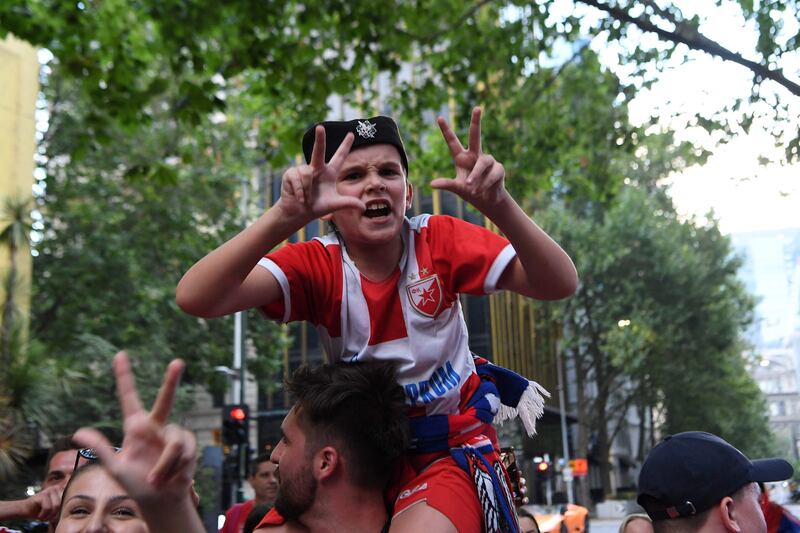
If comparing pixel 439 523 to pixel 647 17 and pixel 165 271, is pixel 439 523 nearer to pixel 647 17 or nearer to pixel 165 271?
pixel 647 17

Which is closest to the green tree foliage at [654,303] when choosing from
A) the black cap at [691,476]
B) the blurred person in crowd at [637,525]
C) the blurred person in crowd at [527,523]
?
the blurred person in crowd at [527,523]

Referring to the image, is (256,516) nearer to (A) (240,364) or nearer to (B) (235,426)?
(B) (235,426)

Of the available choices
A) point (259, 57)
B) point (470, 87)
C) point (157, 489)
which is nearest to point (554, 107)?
point (470, 87)

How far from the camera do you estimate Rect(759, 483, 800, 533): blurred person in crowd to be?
3.61 meters

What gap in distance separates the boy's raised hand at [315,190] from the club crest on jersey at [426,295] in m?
0.47

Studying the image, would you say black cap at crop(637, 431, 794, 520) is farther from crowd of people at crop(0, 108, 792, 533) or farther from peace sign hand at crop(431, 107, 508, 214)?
peace sign hand at crop(431, 107, 508, 214)

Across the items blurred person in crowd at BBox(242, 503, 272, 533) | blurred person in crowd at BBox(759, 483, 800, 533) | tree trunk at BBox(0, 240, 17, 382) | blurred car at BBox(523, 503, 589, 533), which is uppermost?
tree trunk at BBox(0, 240, 17, 382)

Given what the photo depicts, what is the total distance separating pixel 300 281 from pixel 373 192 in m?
0.38

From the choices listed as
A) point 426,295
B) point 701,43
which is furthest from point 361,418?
point 701,43

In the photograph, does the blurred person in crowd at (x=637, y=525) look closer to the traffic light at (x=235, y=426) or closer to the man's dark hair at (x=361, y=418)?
the man's dark hair at (x=361, y=418)

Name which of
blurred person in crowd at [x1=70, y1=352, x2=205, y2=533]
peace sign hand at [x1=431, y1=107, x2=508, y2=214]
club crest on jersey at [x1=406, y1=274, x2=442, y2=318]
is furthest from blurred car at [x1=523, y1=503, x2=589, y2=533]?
blurred person in crowd at [x1=70, y1=352, x2=205, y2=533]

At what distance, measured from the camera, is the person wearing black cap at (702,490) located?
2.82m

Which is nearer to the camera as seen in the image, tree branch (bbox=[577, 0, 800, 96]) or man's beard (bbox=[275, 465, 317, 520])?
man's beard (bbox=[275, 465, 317, 520])

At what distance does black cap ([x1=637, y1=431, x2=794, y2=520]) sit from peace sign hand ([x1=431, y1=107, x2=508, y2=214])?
1.10m
